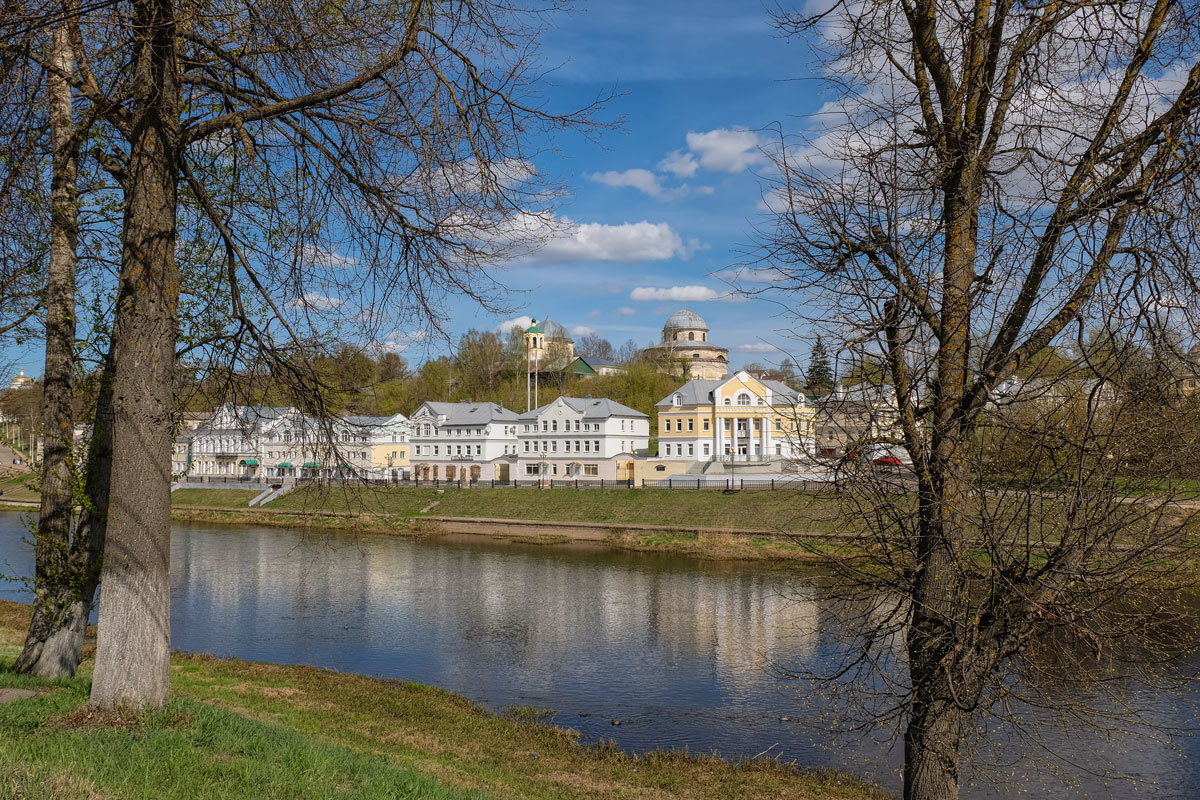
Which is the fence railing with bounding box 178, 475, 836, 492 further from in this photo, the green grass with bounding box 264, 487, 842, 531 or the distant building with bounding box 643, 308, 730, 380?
the distant building with bounding box 643, 308, 730, 380

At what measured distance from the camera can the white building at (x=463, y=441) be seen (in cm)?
6656

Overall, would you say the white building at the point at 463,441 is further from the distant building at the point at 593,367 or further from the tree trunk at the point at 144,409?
the tree trunk at the point at 144,409

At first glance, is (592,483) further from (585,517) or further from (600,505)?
(585,517)

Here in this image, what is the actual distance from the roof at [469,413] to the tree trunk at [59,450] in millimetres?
56065

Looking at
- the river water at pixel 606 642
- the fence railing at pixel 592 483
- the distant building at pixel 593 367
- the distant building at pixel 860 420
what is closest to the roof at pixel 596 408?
the fence railing at pixel 592 483

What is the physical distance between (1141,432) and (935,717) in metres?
2.35

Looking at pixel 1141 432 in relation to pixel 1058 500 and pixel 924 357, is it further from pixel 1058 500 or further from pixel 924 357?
pixel 924 357

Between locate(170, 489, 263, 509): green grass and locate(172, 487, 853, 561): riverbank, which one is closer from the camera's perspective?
locate(172, 487, 853, 561): riverbank

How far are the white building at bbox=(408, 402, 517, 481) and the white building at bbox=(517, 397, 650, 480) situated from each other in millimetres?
1793

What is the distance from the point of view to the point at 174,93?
6754 millimetres

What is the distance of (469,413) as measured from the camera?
2685 inches

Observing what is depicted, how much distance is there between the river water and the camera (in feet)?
42.6

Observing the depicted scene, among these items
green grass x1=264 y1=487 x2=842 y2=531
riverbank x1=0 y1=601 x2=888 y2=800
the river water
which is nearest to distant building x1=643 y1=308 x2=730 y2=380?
green grass x1=264 y1=487 x2=842 y2=531

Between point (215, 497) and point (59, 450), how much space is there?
→ 51.0 m
